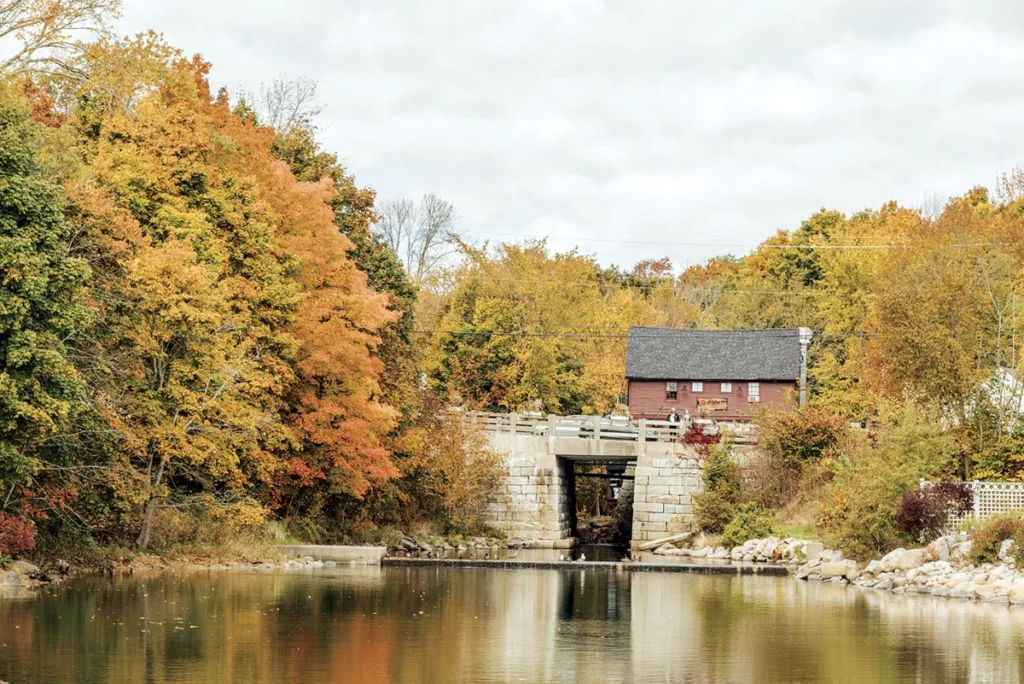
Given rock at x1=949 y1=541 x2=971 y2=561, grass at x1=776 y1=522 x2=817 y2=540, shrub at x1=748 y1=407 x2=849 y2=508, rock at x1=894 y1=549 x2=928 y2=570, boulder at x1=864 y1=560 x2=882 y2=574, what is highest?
shrub at x1=748 y1=407 x2=849 y2=508

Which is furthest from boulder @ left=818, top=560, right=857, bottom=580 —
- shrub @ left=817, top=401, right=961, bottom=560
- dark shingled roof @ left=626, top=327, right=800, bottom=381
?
dark shingled roof @ left=626, top=327, right=800, bottom=381

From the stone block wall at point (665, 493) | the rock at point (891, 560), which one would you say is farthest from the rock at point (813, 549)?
the stone block wall at point (665, 493)

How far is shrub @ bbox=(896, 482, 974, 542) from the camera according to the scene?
3303cm

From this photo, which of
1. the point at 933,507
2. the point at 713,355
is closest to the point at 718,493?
the point at 933,507

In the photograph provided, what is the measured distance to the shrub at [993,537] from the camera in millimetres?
29016

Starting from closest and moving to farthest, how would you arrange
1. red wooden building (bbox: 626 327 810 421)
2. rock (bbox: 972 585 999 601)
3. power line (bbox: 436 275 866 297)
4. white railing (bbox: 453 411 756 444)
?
rock (bbox: 972 585 999 601), white railing (bbox: 453 411 756 444), red wooden building (bbox: 626 327 810 421), power line (bbox: 436 275 866 297)

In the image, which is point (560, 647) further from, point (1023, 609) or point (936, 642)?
point (1023, 609)

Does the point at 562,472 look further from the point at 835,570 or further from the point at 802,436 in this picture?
the point at 835,570

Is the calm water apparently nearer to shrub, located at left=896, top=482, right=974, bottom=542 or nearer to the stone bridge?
shrub, located at left=896, top=482, right=974, bottom=542

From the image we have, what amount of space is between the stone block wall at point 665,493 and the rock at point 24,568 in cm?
2611

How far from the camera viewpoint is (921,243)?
47594 mm

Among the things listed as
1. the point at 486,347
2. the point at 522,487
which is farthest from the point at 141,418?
the point at 486,347

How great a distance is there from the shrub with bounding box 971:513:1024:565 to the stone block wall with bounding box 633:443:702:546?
19.5m

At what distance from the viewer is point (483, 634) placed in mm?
20609
